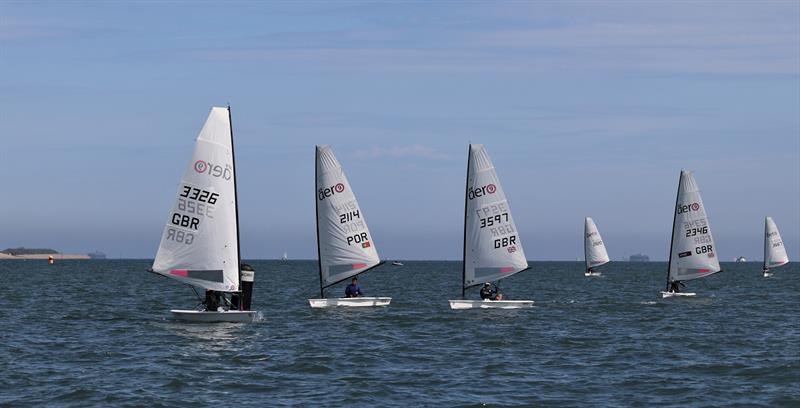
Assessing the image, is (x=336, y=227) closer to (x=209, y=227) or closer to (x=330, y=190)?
(x=330, y=190)

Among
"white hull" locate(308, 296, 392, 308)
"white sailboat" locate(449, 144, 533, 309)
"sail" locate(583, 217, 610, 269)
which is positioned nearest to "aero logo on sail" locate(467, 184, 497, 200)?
"white sailboat" locate(449, 144, 533, 309)

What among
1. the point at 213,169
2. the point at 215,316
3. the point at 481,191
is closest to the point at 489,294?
the point at 481,191

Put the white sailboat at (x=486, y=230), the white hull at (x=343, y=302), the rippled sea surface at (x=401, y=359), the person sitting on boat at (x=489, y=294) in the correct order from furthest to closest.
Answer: the white sailboat at (x=486, y=230) < the white hull at (x=343, y=302) < the person sitting on boat at (x=489, y=294) < the rippled sea surface at (x=401, y=359)

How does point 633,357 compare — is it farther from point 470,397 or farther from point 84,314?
point 84,314

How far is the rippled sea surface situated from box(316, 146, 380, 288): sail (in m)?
2.15

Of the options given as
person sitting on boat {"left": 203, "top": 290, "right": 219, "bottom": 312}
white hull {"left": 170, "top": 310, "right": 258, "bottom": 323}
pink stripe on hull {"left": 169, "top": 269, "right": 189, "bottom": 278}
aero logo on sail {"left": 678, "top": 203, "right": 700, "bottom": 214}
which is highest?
aero logo on sail {"left": 678, "top": 203, "right": 700, "bottom": 214}

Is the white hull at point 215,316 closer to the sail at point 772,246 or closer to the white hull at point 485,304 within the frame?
the white hull at point 485,304

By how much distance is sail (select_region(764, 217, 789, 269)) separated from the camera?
134 m

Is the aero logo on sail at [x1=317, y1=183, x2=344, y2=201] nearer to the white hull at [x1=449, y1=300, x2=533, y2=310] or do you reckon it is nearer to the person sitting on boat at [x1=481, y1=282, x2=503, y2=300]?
the white hull at [x1=449, y1=300, x2=533, y2=310]

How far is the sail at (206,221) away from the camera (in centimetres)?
4212

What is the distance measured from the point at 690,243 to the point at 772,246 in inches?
2926

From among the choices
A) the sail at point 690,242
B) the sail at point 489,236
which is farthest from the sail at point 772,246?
the sail at point 489,236

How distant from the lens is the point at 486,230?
52938mm

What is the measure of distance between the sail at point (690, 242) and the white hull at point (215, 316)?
31.9 metres
